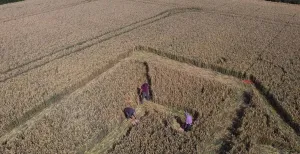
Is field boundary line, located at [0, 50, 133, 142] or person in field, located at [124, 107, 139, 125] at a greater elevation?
field boundary line, located at [0, 50, 133, 142]

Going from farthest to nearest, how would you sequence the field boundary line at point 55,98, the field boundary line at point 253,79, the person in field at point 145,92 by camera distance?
the person in field at point 145,92
the field boundary line at point 253,79
the field boundary line at point 55,98

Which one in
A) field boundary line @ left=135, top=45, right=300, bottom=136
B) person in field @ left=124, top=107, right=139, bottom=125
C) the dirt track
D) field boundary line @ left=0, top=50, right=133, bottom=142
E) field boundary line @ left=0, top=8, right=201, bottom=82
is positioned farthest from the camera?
field boundary line @ left=0, top=8, right=201, bottom=82

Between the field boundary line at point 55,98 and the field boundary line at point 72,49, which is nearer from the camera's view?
the field boundary line at point 55,98

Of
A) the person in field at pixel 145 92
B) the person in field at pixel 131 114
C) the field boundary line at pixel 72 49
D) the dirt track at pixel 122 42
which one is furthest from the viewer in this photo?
the field boundary line at pixel 72 49

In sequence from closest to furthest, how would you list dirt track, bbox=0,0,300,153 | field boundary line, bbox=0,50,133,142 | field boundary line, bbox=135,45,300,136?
field boundary line, bbox=0,50,133,142
field boundary line, bbox=135,45,300,136
dirt track, bbox=0,0,300,153

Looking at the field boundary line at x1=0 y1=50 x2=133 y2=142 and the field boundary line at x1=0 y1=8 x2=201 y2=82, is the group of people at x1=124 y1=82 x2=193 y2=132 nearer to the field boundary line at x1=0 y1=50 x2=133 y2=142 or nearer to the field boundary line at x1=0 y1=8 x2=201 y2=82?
the field boundary line at x1=0 y1=50 x2=133 y2=142

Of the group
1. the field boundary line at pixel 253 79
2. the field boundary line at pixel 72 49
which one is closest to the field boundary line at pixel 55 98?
the field boundary line at pixel 253 79

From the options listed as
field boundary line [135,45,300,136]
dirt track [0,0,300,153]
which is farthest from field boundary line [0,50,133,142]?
field boundary line [135,45,300,136]

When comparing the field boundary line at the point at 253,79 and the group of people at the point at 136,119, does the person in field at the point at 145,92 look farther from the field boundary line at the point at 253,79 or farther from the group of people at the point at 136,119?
the field boundary line at the point at 253,79

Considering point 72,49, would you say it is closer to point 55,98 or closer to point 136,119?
point 55,98
